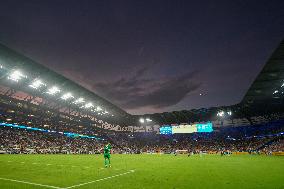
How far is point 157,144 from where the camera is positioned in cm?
8775

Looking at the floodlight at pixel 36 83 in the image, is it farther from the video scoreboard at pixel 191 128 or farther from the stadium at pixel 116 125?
the video scoreboard at pixel 191 128

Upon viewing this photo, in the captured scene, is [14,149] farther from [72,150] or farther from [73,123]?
[73,123]

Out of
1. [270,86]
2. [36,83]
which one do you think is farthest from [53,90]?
[270,86]

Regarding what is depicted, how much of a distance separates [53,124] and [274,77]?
56.0 m

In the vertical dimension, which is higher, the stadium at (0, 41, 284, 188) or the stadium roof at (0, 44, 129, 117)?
the stadium roof at (0, 44, 129, 117)

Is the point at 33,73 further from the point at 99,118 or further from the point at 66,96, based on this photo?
the point at 99,118

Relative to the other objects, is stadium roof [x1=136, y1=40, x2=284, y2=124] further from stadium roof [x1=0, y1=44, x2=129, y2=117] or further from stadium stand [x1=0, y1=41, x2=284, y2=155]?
stadium roof [x1=0, y1=44, x2=129, y2=117]

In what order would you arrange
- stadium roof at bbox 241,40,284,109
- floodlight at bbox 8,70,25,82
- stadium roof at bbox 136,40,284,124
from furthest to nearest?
floodlight at bbox 8,70,25,82 → stadium roof at bbox 136,40,284,124 → stadium roof at bbox 241,40,284,109

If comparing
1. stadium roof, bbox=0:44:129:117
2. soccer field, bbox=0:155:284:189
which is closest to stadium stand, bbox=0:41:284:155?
stadium roof, bbox=0:44:129:117

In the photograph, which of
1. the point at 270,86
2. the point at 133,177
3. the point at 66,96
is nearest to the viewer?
the point at 133,177

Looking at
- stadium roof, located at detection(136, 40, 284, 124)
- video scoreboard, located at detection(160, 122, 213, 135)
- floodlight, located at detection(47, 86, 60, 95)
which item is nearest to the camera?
stadium roof, located at detection(136, 40, 284, 124)

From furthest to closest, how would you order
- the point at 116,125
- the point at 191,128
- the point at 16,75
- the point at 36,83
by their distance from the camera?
the point at 116,125 → the point at 191,128 → the point at 36,83 → the point at 16,75

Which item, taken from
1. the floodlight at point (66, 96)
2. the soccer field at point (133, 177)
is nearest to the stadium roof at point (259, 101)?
the soccer field at point (133, 177)

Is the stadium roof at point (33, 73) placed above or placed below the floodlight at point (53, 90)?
above
